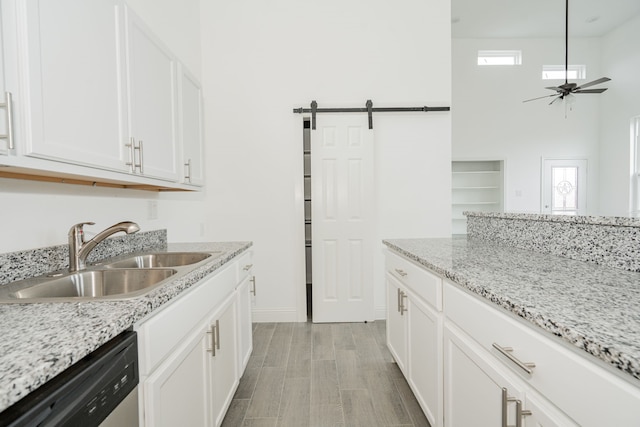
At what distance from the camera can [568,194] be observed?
21.6 feet

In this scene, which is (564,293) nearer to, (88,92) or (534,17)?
(88,92)

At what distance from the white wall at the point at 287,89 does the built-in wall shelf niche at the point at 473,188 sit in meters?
3.66

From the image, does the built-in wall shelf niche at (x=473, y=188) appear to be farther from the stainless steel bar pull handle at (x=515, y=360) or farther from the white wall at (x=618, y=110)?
the stainless steel bar pull handle at (x=515, y=360)

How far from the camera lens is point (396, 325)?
6.81 feet

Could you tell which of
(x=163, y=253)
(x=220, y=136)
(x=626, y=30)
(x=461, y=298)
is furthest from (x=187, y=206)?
(x=626, y=30)

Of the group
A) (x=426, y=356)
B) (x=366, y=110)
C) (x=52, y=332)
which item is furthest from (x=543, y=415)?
(x=366, y=110)

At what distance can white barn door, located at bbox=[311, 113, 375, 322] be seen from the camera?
126 inches

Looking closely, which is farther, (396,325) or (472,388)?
(396,325)

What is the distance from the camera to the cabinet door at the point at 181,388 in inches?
36.2

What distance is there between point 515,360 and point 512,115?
696cm

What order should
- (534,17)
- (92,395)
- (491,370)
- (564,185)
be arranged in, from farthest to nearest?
(564,185) < (534,17) < (491,370) < (92,395)

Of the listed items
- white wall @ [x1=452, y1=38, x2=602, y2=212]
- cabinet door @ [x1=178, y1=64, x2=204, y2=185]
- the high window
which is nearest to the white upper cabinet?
cabinet door @ [x1=178, y1=64, x2=204, y2=185]

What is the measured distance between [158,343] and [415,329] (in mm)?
1271

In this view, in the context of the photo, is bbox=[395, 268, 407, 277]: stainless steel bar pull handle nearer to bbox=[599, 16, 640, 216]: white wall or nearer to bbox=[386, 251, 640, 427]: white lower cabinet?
bbox=[386, 251, 640, 427]: white lower cabinet
